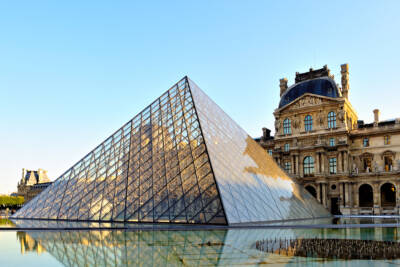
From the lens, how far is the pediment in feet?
159

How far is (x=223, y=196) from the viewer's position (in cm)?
1634

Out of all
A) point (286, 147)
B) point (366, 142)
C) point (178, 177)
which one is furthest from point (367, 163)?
point (178, 177)

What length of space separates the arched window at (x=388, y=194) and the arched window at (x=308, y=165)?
334 inches

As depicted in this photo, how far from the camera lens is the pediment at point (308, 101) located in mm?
48612

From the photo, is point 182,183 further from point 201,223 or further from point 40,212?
point 40,212

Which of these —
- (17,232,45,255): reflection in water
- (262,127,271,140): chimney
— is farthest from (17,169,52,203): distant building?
(17,232,45,255): reflection in water

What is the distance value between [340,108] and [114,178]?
1376 inches

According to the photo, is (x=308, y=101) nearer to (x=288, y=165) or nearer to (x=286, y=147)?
(x=286, y=147)

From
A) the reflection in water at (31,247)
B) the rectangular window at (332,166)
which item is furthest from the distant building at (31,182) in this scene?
the reflection in water at (31,247)

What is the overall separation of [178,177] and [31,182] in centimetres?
10157

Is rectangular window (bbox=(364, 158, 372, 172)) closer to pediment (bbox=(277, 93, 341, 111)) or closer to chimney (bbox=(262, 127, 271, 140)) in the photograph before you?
pediment (bbox=(277, 93, 341, 111))

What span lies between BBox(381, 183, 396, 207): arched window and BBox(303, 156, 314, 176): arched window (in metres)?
8.48

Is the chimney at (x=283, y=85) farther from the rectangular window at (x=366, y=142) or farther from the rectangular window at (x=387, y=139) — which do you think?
the rectangular window at (x=387, y=139)

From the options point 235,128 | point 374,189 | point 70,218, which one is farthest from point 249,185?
point 374,189
